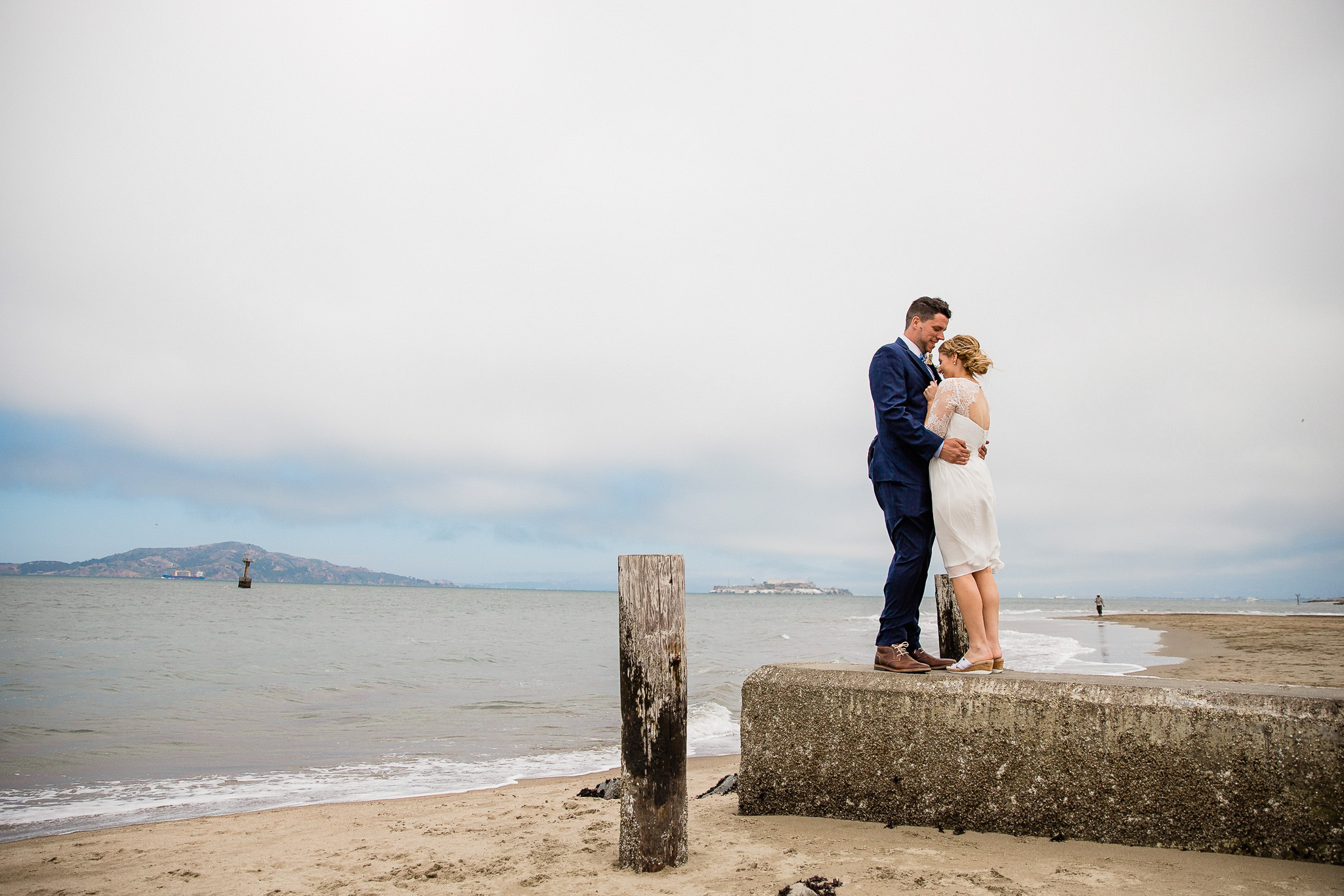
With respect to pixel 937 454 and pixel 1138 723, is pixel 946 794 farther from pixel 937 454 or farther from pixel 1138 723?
pixel 937 454

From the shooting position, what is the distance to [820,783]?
410 centimetres

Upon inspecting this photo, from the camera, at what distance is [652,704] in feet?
12.1

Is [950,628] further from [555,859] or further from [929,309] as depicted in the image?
[555,859]

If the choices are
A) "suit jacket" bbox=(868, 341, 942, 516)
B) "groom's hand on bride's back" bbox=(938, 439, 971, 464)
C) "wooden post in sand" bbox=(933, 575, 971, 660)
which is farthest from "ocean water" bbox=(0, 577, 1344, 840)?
"groom's hand on bride's back" bbox=(938, 439, 971, 464)

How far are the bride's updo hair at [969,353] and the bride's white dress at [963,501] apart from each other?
204 millimetres

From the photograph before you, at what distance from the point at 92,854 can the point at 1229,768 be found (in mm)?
7105

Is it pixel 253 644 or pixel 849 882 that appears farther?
pixel 253 644

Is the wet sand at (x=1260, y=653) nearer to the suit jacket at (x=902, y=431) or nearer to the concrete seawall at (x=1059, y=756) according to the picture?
the concrete seawall at (x=1059, y=756)

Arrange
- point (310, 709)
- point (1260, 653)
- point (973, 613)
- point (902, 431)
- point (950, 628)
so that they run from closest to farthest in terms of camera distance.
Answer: point (973, 613) < point (902, 431) < point (950, 628) < point (310, 709) < point (1260, 653)

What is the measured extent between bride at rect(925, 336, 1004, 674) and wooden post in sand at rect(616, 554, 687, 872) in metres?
1.62

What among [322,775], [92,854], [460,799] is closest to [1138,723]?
[460,799]

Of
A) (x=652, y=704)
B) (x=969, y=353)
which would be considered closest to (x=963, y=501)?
(x=969, y=353)

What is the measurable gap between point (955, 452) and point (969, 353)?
0.67 meters

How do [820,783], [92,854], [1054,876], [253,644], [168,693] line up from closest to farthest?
[1054,876]
[820,783]
[92,854]
[168,693]
[253,644]
